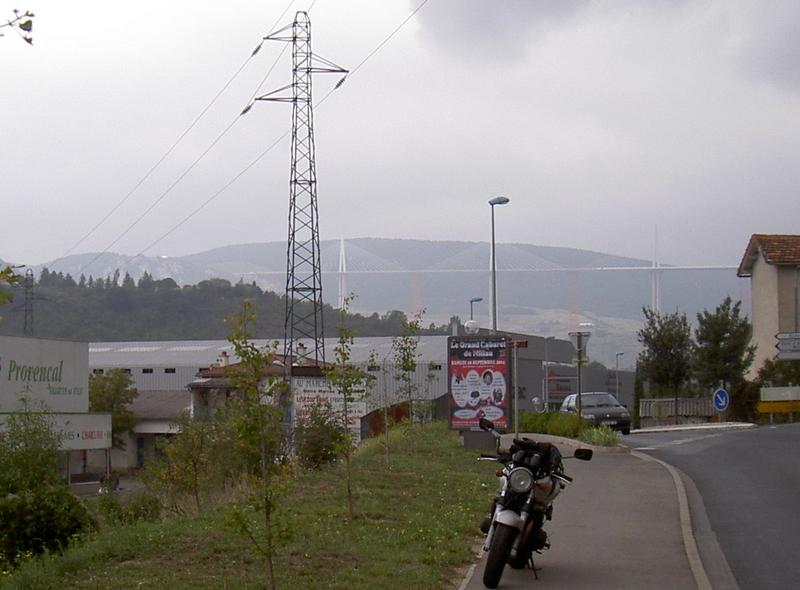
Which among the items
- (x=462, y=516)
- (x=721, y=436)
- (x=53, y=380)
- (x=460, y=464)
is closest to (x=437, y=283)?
(x=53, y=380)

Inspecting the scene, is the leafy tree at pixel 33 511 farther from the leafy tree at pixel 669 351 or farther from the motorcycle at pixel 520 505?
the leafy tree at pixel 669 351

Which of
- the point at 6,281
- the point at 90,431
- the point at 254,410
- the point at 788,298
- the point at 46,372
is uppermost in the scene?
the point at 788,298

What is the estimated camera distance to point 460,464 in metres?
21.3

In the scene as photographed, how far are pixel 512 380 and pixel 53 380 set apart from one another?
2930 cm

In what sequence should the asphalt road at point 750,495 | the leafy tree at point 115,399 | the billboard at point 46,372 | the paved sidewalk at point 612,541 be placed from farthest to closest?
the leafy tree at point 115,399, the billboard at point 46,372, the asphalt road at point 750,495, the paved sidewalk at point 612,541

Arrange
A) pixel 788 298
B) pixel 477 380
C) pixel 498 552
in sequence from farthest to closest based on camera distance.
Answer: pixel 788 298, pixel 477 380, pixel 498 552

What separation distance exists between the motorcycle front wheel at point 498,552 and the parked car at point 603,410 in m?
26.8

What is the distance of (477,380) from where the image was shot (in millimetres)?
26000

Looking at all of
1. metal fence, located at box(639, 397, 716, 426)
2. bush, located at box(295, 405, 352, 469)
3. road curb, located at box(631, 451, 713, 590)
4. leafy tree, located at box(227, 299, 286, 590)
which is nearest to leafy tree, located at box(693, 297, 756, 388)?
metal fence, located at box(639, 397, 716, 426)

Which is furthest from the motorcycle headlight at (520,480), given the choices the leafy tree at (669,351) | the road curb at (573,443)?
the leafy tree at (669,351)

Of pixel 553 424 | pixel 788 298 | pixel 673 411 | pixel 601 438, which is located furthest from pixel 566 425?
pixel 788 298

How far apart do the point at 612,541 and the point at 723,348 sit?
47219 mm

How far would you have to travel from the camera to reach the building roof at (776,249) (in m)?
64.1

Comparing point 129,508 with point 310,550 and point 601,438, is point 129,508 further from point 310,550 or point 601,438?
point 601,438
